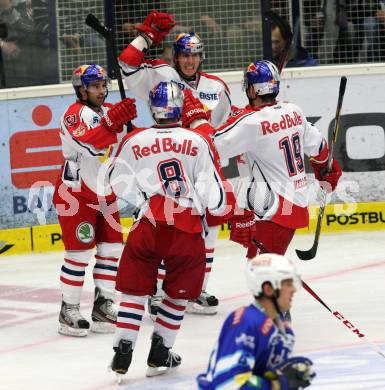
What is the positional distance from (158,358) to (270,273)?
6.57 ft

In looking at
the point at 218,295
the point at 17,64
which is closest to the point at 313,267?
the point at 218,295

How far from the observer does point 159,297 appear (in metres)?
6.88

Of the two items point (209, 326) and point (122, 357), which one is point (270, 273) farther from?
point (209, 326)

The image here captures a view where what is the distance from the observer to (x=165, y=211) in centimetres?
540

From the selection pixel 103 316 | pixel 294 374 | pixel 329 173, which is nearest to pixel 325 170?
pixel 329 173

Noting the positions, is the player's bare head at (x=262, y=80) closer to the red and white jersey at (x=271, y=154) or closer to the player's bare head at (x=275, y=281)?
the red and white jersey at (x=271, y=154)

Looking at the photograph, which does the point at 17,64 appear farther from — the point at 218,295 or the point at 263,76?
the point at 263,76

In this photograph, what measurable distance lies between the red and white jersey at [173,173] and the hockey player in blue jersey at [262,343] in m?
1.74

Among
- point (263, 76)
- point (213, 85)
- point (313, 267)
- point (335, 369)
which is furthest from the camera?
point (313, 267)

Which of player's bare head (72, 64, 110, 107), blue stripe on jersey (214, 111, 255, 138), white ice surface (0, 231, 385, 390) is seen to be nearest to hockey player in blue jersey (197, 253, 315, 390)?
white ice surface (0, 231, 385, 390)

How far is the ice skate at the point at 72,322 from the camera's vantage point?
646cm

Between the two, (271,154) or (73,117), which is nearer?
(271,154)

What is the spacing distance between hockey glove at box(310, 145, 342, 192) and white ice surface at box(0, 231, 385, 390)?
73 cm

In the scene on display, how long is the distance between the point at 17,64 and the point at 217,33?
1471 mm
